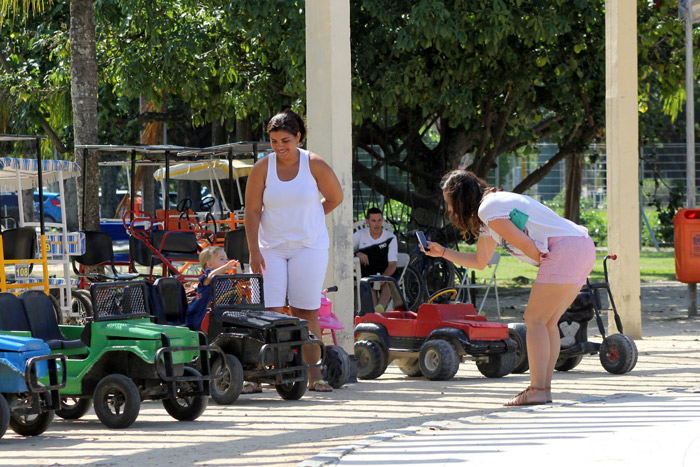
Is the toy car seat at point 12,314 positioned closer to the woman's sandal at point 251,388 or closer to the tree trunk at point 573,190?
the woman's sandal at point 251,388

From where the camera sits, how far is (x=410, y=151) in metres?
20.8

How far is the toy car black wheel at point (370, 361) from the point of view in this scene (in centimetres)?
1018

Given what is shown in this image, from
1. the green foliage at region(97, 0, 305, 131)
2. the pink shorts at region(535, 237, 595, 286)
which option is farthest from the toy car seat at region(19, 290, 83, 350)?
the green foliage at region(97, 0, 305, 131)

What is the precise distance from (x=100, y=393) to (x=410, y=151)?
13.8 m

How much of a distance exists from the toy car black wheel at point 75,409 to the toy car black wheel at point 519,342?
3.78 metres

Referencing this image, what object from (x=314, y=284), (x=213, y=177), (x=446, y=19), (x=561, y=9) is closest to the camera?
(x=314, y=284)

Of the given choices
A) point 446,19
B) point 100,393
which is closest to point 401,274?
point 446,19

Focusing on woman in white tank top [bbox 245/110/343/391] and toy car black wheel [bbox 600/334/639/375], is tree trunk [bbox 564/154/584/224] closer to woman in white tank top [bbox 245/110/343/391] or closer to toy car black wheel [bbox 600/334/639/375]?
toy car black wheel [bbox 600/334/639/375]

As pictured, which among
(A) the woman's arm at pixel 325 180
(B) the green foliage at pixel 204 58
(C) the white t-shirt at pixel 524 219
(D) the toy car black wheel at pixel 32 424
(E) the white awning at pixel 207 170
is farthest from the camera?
(E) the white awning at pixel 207 170

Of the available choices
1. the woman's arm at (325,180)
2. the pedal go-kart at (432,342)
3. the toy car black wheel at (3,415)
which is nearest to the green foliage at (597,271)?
the pedal go-kart at (432,342)

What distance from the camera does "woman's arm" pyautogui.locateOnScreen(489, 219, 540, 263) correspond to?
7777mm

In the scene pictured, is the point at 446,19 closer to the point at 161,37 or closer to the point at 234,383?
the point at 161,37

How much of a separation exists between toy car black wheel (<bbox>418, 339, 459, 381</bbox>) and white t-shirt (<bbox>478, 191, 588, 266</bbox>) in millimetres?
1887

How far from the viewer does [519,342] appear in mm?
10352
